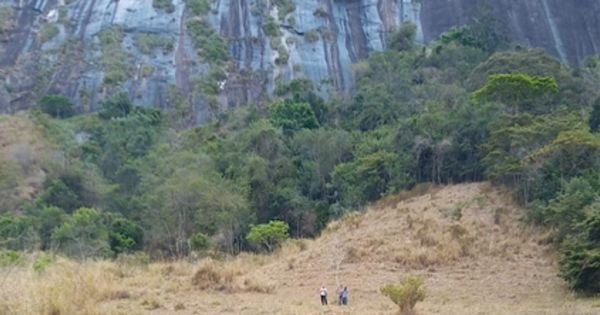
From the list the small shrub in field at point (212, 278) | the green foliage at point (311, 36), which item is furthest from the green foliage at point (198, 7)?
the small shrub in field at point (212, 278)

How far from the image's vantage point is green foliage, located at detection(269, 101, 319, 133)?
134ft

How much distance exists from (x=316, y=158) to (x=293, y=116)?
5418 mm

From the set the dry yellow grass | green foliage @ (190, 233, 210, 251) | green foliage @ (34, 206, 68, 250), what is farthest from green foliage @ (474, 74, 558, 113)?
green foliage @ (34, 206, 68, 250)

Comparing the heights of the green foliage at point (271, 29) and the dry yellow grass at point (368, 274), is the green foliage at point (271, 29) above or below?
above

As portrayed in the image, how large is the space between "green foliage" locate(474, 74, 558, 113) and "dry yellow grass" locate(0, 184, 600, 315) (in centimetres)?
377

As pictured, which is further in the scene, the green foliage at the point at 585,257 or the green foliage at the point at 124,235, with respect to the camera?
the green foliage at the point at 124,235

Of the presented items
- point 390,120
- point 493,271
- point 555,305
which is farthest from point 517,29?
point 555,305

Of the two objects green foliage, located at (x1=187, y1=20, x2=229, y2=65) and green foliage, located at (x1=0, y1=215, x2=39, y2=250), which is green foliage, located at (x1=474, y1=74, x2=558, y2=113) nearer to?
green foliage, located at (x1=0, y1=215, x2=39, y2=250)

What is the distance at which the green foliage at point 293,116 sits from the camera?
134ft

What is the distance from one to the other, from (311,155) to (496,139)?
492 inches

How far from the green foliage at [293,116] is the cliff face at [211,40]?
7.98 meters

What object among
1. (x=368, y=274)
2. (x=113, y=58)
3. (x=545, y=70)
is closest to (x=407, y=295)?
(x=368, y=274)

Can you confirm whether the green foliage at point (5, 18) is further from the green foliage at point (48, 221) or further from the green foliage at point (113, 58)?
the green foliage at point (48, 221)

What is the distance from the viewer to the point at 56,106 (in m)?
48.6
